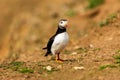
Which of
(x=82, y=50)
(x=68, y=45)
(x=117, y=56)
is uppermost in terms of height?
(x=68, y=45)

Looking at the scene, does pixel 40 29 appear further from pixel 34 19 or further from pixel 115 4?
pixel 115 4

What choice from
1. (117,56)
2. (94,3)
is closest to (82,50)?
(117,56)

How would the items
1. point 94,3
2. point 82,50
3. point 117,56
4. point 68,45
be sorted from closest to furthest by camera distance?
point 117,56 < point 82,50 < point 68,45 < point 94,3

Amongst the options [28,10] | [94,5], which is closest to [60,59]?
[94,5]

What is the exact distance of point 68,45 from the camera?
18609 millimetres

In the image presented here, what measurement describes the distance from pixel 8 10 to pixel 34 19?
3297 mm

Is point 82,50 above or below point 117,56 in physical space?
above

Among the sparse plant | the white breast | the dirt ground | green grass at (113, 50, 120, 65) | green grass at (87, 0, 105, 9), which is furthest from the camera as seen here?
green grass at (87, 0, 105, 9)

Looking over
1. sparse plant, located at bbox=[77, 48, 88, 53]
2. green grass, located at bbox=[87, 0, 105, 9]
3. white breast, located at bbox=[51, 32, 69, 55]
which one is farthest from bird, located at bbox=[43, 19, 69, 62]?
green grass, located at bbox=[87, 0, 105, 9]

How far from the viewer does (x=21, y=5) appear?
111 ft

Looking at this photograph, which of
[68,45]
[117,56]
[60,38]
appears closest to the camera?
[60,38]

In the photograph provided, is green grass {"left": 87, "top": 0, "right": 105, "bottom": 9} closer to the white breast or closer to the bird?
the bird

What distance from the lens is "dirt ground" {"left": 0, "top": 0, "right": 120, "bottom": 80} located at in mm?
12766

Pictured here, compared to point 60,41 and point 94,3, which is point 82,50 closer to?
point 60,41
